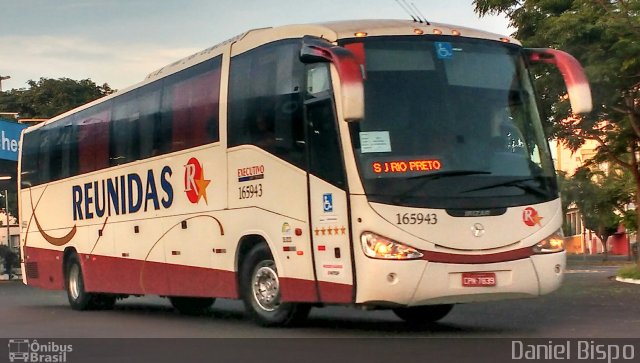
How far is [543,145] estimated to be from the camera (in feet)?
37.6

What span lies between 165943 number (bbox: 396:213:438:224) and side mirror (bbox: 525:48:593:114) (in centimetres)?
205

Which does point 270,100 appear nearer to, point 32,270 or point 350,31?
point 350,31

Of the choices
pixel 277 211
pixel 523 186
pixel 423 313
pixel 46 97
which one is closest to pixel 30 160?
pixel 277 211

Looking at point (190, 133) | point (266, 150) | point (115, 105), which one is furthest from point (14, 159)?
point (266, 150)

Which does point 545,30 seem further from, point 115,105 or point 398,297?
point 398,297

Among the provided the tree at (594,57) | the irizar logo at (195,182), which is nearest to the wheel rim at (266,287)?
the irizar logo at (195,182)

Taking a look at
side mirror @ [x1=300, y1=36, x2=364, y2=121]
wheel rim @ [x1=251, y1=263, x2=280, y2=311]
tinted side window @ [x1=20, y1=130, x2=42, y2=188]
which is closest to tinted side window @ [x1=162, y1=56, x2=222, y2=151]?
wheel rim @ [x1=251, y1=263, x2=280, y2=311]

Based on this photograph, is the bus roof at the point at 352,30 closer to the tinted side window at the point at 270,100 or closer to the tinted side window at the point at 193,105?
the tinted side window at the point at 270,100

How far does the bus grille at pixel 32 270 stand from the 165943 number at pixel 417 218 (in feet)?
37.4

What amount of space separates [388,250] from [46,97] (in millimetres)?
48027

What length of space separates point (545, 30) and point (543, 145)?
418 inches

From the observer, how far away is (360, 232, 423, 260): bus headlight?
10.4 m

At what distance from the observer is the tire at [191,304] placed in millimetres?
16352

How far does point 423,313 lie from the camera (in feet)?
42.5
